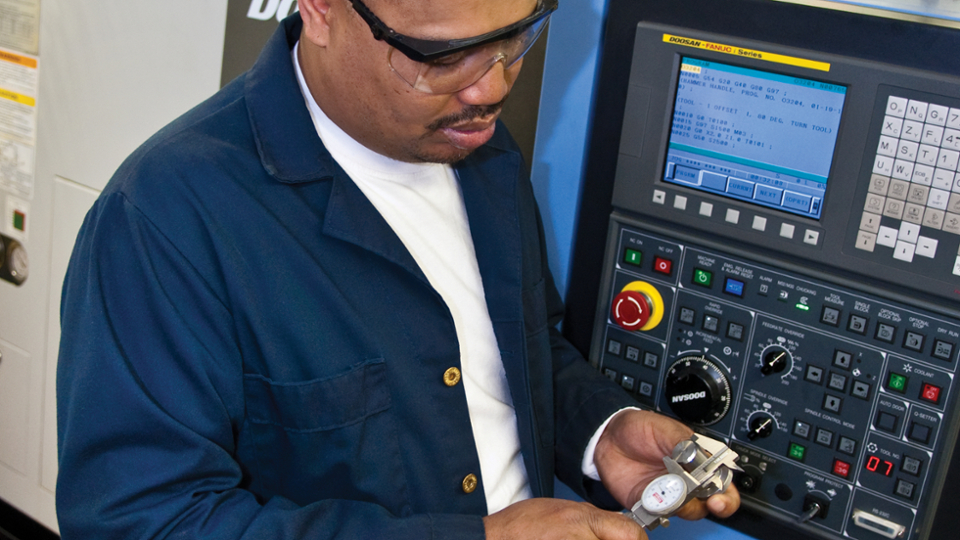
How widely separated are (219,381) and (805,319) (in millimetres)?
684

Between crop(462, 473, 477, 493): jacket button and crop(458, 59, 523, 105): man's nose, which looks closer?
crop(458, 59, 523, 105): man's nose

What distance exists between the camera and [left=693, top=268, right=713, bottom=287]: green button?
42.7 inches

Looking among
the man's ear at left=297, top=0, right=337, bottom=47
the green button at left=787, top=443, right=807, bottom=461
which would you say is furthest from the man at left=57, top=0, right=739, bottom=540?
the green button at left=787, top=443, right=807, bottom=461

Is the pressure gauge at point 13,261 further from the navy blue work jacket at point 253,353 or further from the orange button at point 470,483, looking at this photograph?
the orange button at point 470,483

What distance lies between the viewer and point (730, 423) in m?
1.12

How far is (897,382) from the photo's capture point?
3.22 ft

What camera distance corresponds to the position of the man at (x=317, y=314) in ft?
2.81

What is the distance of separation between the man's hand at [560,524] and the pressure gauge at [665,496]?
0.11 feet

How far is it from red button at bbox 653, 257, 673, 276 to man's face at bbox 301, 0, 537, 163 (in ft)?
0.99

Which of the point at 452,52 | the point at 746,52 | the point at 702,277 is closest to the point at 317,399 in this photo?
the point at 452,52

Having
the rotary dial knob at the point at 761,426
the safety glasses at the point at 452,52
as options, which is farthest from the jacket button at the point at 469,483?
the safety glasses at the point at 452,52

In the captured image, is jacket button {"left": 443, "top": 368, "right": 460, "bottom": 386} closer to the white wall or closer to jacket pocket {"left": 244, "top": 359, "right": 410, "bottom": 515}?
jacket pocket {"left": 244, "top": 359, "right": 410, "bottom": 515}

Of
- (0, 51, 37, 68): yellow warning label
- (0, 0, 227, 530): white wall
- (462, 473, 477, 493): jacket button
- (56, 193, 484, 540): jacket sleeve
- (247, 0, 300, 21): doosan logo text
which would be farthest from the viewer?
(0, 51, 37, 68): yellow warning label

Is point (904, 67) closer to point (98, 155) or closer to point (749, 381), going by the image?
point (749, 381)
